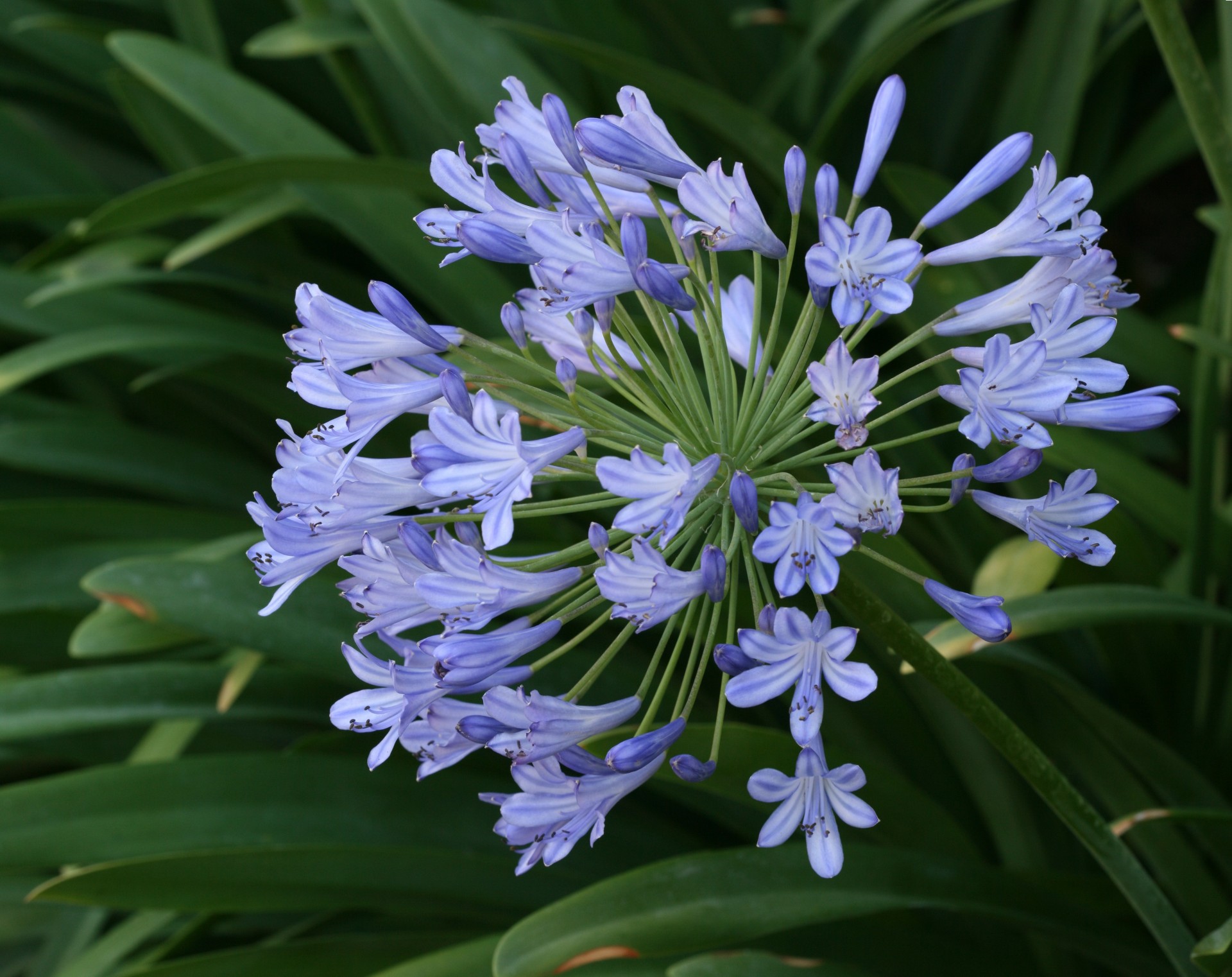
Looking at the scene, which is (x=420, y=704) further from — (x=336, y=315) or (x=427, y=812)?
(x=427, y=812)

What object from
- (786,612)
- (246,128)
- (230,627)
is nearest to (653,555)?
(786,612)

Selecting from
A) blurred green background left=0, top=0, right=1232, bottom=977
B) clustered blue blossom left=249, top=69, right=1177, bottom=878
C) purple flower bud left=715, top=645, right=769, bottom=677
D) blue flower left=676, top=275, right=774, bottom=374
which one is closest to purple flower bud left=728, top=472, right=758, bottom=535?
clustered blue blossom left=249, top=69, right=1177, bottom=878

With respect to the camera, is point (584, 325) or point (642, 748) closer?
point (642, 748)

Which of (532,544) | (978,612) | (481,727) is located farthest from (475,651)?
(532,544)

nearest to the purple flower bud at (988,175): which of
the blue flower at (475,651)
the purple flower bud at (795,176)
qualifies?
the purple flower bud at (795,176)

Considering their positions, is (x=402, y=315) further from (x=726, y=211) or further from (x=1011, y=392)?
(x=1011, y=392)

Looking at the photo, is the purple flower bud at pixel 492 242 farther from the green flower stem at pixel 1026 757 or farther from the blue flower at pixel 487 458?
the green flower stem at pixel 1026 757
